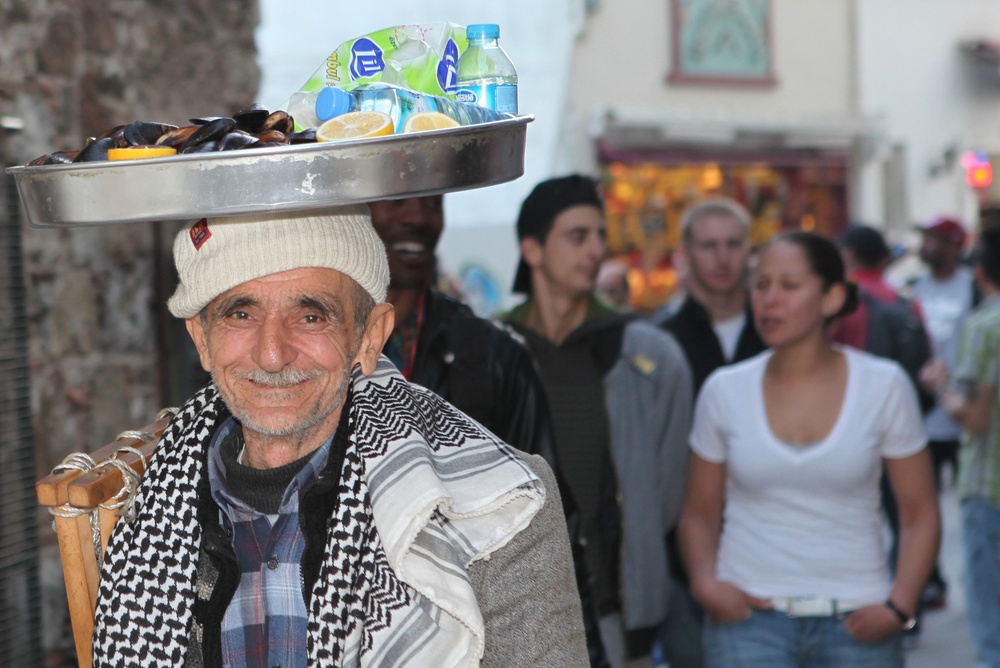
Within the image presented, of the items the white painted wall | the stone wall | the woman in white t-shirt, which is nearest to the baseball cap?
the woman in white t-shirt

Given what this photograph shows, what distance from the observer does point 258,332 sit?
230 cm

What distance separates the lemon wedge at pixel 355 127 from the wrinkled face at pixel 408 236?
1.80 m

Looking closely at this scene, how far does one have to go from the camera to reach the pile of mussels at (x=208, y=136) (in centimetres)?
190

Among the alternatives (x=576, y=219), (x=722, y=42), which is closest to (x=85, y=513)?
(x=576, y=219)

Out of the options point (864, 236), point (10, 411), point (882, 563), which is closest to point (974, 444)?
point (882, 563)

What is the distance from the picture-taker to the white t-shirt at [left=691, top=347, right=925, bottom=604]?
4.00 metres

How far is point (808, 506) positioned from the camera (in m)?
4.03

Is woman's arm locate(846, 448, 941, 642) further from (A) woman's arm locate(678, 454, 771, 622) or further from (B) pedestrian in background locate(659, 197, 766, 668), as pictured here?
(B) pedestrian in background locate(659, 197, 766, 668)

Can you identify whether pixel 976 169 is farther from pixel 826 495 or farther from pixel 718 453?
pixel 826 495

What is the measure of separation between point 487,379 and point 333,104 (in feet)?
5.23

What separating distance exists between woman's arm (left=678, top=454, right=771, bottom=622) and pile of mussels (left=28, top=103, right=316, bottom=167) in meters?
2.60

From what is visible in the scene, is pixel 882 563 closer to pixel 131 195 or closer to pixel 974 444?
pixel 974 444

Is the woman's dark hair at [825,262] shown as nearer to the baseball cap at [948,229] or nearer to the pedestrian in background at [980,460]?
the pedestrian in background at [980,460]

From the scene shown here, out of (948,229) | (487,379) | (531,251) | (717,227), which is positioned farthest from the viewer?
(948,229)
